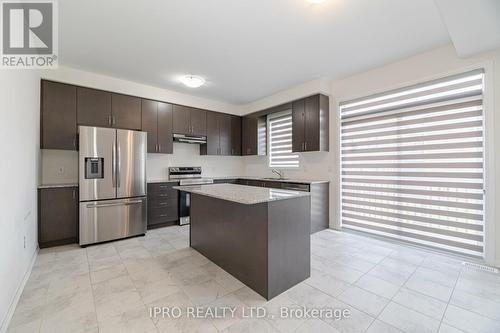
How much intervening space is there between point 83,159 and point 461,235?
5.52m

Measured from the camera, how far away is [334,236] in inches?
147

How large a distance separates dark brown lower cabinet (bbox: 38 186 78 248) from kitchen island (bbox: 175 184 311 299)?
7.95 ft

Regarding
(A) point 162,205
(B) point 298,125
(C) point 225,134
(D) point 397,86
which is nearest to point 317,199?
(B) point 298,125

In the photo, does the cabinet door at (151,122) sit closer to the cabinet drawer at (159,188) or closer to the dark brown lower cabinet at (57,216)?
the cabinet drawer at (159,188)

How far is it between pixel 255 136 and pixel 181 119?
1.84 meters

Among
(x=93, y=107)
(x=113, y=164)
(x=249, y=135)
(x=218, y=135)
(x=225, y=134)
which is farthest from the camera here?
(x=249, y=135)

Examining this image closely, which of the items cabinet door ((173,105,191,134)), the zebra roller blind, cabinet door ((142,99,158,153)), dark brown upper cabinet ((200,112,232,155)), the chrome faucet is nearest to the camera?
the zebra roller blind

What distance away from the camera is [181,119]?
4.71 m

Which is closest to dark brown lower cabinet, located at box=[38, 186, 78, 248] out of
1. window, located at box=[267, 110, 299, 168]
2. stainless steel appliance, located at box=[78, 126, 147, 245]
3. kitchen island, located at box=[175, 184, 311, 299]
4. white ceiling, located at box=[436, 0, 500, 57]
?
stainless steel appliance, located at box=[78, 126, 147, 245]

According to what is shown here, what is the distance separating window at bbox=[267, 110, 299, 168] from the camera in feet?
16.3

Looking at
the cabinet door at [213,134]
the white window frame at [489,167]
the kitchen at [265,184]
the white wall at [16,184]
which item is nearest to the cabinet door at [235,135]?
the cabinet door at [213,134]

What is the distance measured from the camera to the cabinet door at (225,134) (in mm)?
5406

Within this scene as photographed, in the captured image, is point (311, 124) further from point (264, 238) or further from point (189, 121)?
point (264, 238)

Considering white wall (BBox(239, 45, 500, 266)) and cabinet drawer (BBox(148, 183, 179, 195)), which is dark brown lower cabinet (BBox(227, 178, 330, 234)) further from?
cabinet drawer (BBox(148, 183, 179, 195))
